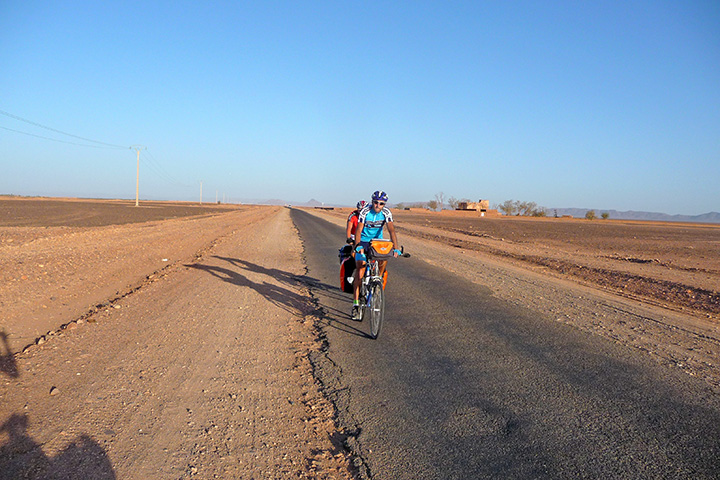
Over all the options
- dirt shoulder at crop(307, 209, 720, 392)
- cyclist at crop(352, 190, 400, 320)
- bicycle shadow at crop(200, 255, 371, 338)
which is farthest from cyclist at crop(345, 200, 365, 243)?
dirt shoulder at crop(307, 209, 720, 392)

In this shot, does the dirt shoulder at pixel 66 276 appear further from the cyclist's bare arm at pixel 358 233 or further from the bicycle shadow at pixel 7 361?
the cyclist's bare arm at pixel 358 233

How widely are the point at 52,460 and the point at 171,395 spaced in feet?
3.96

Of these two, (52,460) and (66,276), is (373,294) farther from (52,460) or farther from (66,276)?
(66,276)

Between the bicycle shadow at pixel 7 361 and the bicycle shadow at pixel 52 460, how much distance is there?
1.48m

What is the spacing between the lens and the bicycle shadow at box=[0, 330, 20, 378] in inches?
195

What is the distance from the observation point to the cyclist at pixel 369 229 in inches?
274

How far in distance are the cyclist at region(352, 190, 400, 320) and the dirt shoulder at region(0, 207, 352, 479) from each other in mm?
1132

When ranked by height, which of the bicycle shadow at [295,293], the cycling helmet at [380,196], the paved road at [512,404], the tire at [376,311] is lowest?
the bicycle shadow at [295,293]

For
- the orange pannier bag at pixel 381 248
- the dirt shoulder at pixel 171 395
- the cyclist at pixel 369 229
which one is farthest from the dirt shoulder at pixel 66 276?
the orange pannier bag at pixel 381 248

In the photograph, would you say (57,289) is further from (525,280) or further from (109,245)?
(525,280)

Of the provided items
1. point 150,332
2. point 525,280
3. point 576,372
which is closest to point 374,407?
point 576,372

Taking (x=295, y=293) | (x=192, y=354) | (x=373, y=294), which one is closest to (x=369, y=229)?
(x=373, y=294)

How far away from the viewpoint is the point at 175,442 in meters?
3.65

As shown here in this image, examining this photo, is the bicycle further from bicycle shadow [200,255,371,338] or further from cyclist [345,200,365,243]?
cyclist [345,200,365,243]
